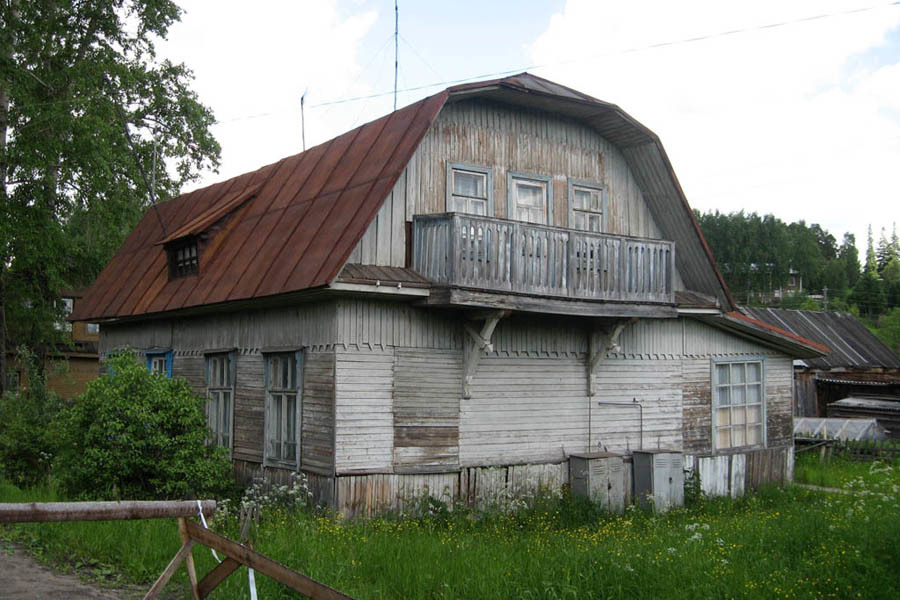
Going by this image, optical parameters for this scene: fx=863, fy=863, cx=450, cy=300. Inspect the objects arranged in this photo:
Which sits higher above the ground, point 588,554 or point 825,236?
point 825,236

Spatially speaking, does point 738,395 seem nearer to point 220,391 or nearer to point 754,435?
point 754,435

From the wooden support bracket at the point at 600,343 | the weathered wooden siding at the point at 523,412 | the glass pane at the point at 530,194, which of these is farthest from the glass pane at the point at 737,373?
the glass pane at the point at 530,194

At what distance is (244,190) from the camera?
54.6 feet

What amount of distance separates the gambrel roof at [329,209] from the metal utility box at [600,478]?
365 centimetres

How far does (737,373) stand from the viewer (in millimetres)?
16062

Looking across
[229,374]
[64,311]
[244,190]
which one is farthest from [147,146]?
[229,374]

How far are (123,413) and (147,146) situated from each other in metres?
15.3

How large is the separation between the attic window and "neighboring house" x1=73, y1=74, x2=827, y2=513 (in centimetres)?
6

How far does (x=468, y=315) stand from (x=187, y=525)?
Result: 6430 mm

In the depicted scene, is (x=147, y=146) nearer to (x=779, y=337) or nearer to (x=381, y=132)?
(x=381, y=132)

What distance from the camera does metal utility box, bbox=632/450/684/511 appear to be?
1357cm

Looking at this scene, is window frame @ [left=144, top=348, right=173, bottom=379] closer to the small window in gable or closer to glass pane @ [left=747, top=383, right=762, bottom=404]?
the small window in gable

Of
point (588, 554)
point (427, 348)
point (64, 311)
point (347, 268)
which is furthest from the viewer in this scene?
point (64, 311)

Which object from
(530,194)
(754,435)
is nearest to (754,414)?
(754,435)
